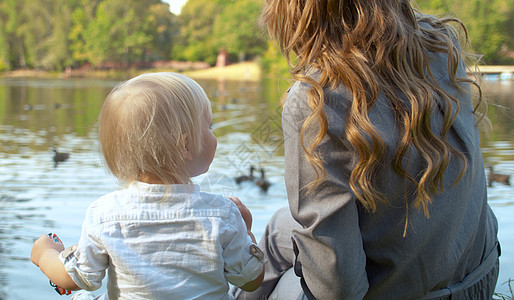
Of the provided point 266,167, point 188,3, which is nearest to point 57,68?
point 188,3

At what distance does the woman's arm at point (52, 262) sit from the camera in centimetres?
139

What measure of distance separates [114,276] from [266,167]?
4360 mm

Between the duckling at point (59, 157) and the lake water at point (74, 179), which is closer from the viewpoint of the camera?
the lake water at point (74, 179)

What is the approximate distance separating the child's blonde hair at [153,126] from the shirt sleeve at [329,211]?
0.27 metres

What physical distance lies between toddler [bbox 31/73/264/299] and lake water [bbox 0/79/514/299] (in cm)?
34

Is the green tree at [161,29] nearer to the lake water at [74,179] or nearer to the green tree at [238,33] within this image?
the green tree at [238,33]

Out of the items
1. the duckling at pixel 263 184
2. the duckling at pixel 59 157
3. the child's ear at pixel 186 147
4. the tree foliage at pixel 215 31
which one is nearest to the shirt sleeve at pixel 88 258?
the child's ear at pixel 186 147

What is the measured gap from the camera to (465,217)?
1.35 metres

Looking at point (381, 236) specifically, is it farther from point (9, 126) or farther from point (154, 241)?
point (9, 126)

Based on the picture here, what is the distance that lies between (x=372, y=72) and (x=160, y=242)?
2.16 ft

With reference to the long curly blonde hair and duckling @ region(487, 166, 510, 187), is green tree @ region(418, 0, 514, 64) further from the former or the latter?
the long curly blonde hair

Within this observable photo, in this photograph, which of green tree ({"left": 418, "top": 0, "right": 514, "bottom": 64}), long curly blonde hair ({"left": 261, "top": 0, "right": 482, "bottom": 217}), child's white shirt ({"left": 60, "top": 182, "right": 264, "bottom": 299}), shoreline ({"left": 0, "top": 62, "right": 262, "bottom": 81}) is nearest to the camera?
long curly blonde hair ({"left": 261, "top": 0, "right": 482, "bottom": 217})

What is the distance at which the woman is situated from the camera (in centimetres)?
124

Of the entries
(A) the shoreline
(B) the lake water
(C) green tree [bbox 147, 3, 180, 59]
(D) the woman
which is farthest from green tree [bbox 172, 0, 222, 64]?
(D) the woman
